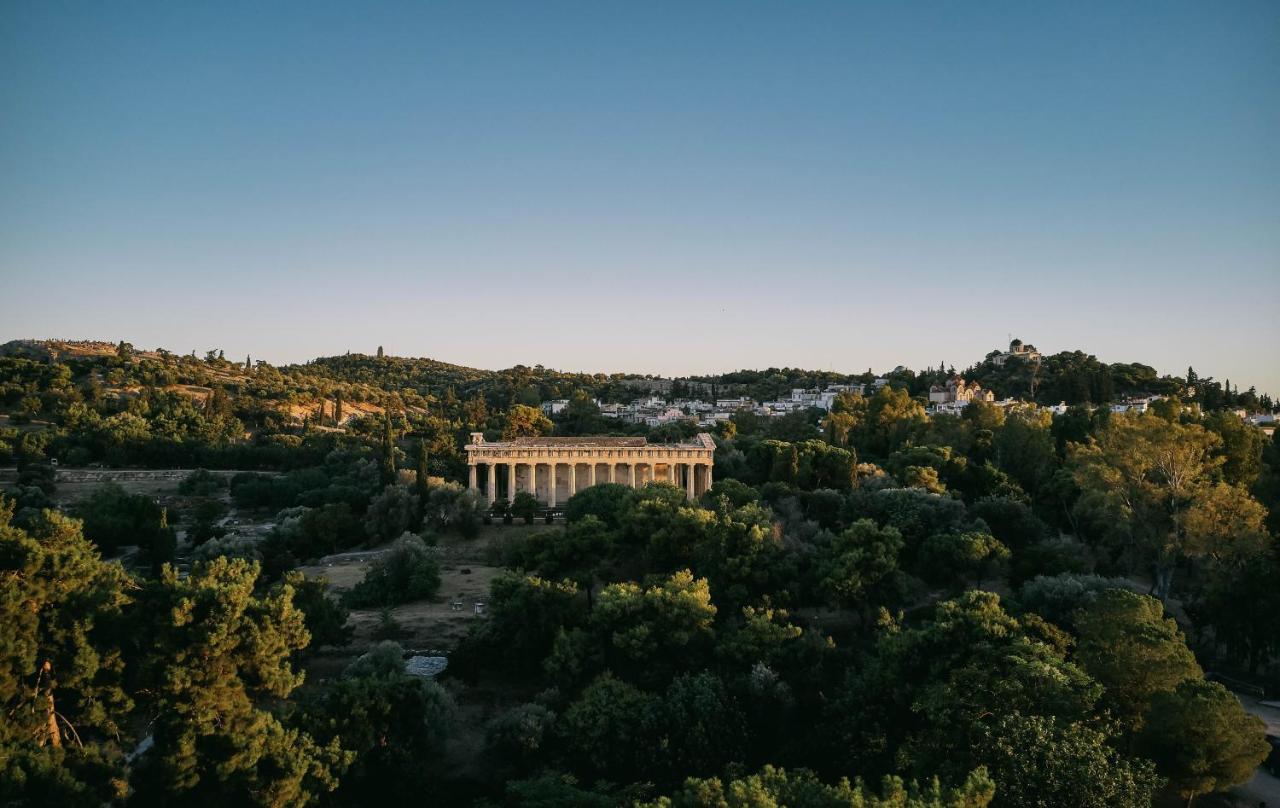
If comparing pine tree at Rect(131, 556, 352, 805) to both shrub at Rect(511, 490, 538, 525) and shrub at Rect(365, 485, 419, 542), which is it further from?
shrub at Rect(511, 490, 538, 525)

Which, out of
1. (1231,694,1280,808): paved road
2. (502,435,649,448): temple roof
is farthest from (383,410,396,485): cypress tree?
(1231,694,1280,808): paved road

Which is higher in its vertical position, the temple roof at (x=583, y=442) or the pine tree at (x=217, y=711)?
the temple roof at (x=583, y=442)

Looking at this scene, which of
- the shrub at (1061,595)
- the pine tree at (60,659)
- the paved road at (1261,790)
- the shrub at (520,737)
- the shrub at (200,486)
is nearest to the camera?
the pine tree at (60,659)

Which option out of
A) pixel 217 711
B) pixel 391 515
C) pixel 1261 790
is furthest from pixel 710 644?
pixel 391 515

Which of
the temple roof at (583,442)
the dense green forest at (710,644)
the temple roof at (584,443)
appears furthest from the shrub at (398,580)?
the temple roof at (583,442)

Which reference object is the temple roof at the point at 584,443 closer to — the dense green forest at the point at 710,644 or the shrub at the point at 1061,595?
the dense green forest at the point at 710,644

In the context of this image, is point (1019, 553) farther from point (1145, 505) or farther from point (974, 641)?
point (974, 641)
